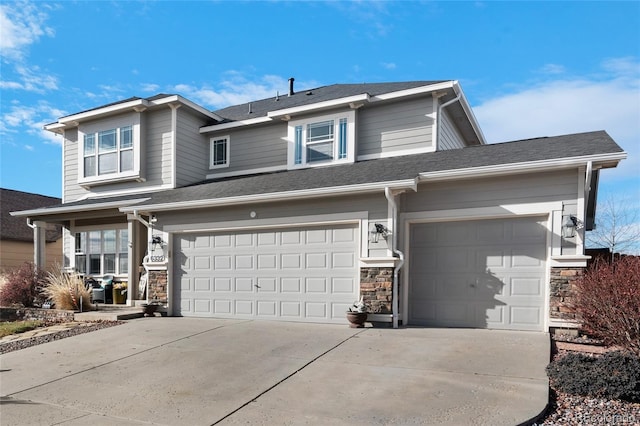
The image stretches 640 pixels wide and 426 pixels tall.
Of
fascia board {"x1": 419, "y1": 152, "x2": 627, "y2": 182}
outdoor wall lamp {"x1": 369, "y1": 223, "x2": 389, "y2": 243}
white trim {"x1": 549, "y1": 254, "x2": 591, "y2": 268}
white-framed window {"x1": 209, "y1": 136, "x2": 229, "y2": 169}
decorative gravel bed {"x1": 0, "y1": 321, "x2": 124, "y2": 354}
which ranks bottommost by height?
decorative gravel bed {"x1": 0, "y1": 321, "x2": 124, "y2": 354}

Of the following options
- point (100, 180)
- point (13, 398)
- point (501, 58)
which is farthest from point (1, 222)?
point (501, 58)

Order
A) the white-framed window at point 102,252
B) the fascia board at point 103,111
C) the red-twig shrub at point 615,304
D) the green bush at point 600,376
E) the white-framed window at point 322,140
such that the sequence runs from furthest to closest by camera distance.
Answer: the white-framed window at point 102,252
the fascia board at point 103,111
the white-framed window at point 322,140
the red-twig shrub at point 615,304
the green bush at point 600,376

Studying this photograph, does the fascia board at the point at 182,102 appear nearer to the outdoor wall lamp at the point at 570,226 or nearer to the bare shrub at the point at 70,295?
the bare shrub at the point at 70,295

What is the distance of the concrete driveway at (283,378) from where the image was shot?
4406 mm

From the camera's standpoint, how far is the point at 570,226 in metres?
7.55

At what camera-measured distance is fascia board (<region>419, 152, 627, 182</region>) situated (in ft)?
23.7

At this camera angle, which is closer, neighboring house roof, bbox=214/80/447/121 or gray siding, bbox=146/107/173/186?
neighboring house roof, bbox=214/80/447/121

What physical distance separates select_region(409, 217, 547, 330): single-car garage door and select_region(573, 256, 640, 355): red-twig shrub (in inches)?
48.2

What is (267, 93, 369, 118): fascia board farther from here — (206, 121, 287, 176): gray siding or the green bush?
the green bush

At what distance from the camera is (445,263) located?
8.75 metres

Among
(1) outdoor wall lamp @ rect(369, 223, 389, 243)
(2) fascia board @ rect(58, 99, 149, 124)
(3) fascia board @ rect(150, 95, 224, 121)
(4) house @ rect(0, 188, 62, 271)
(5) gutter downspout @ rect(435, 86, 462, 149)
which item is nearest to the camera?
(1) outdoor wall lamp @ rect(369, 223, 389, 243)

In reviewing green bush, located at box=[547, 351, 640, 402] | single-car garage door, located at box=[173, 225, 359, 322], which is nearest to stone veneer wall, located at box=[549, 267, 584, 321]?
green bush, located at box=[547, 351, 640, 402]

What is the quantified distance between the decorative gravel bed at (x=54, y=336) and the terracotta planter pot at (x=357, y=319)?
5.53m

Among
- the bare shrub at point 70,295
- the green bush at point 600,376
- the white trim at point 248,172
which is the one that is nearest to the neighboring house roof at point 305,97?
the white trim at point 248,172
